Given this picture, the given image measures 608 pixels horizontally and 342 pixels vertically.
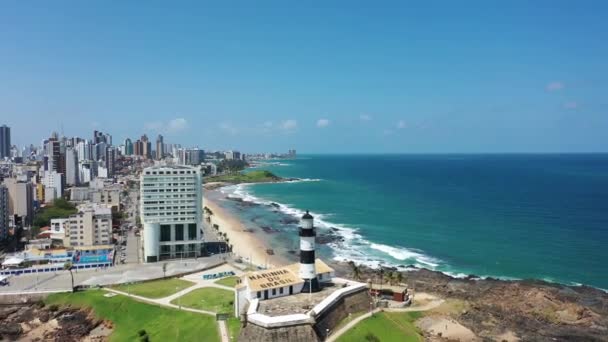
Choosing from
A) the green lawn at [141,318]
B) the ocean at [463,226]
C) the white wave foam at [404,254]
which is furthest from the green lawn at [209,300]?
the white wave foam at [404,254]

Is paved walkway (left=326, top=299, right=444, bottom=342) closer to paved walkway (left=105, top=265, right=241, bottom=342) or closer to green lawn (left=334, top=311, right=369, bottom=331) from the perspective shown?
green lawn (left=334, top=311, right=369, bottom=331)

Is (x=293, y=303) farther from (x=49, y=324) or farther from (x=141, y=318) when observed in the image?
(x=49, y=324)

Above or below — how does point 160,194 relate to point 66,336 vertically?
above

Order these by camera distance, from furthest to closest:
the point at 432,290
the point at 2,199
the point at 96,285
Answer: the point at 2,199
the point at 432,290
the point at 96,285

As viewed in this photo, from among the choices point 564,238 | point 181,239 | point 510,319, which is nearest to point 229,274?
point 181,239

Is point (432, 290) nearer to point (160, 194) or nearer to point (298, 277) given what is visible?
point (298, 277)

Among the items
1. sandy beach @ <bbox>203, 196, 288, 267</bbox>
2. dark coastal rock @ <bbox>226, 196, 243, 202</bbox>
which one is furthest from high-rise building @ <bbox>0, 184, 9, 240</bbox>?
dark coastal rock @ <bbox>226, 196, 243, 202</bbox>
